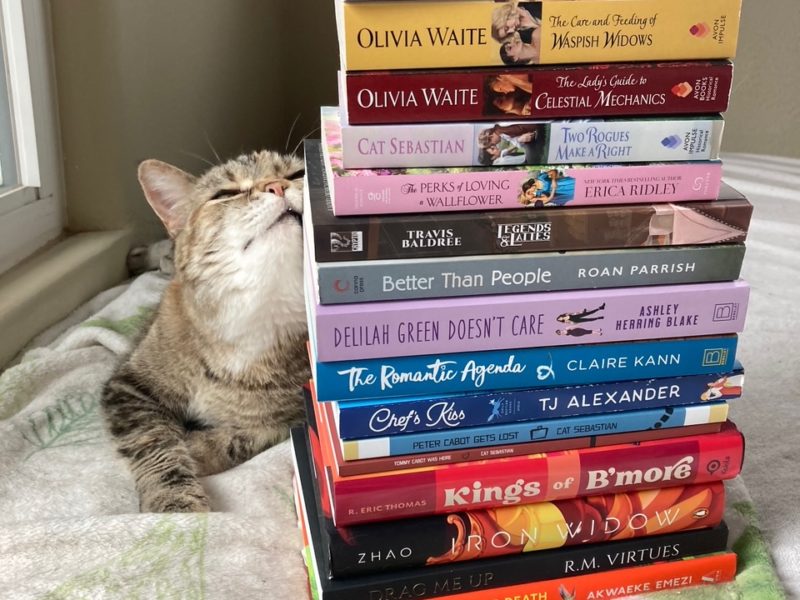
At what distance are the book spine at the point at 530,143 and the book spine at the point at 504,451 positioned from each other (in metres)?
0.23

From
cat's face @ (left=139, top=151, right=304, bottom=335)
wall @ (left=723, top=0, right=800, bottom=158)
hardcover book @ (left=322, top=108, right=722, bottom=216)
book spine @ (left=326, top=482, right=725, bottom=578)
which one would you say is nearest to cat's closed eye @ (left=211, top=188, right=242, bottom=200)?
cat's face @ (left=139, top=151, right=304, bottom=335)

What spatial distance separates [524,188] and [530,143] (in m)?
0.03

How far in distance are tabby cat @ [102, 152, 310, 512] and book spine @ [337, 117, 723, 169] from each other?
344mm

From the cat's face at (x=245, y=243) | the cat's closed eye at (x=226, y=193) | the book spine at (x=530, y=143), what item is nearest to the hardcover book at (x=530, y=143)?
the book spine at (x=530, y=143)

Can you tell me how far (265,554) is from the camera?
0.72 m

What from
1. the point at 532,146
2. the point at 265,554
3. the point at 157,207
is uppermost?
the point at 532,146

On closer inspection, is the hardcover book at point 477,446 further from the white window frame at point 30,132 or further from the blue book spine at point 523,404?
the white window frame at point 30,132

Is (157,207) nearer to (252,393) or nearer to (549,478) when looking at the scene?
(252,393)

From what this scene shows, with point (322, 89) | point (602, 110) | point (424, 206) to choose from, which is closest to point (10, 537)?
point (424, 206)

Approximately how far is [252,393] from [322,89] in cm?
148

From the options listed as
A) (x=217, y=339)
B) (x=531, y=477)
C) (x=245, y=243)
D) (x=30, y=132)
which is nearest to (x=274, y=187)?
(x=245, y=243)

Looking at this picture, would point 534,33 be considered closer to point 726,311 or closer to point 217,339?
point 726,311

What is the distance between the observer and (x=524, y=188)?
0.59 metres

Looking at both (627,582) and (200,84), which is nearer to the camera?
(627,582)
